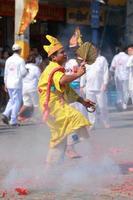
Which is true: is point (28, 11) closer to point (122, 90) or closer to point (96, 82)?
point (96, 82)

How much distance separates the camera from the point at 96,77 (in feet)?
40.8

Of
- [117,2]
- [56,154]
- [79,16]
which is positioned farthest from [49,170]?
[117,2]

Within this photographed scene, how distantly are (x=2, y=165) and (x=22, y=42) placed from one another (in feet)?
23.1

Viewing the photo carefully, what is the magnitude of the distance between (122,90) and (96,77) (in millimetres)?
4567

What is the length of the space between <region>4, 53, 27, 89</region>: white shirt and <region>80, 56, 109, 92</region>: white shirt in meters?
1.33

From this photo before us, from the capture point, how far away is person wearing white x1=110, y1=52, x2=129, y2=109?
650 inches

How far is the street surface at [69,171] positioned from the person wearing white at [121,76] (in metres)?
4.98

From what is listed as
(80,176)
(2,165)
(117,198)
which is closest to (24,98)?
(2,165)

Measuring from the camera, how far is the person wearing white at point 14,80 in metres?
12.9

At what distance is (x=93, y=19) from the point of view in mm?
18859

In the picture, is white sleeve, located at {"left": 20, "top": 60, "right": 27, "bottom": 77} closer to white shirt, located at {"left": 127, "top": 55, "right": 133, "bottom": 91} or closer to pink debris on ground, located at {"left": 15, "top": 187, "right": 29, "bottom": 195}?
white shirt, located at {"left": 127, "top": 55, "right": 133, "bottom": 91}

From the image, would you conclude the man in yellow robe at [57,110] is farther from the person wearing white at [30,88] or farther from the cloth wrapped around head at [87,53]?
the person wearing white at [30,88]

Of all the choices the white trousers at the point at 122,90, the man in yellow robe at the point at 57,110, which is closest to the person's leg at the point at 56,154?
the man in yellow robe at the point at 57,110

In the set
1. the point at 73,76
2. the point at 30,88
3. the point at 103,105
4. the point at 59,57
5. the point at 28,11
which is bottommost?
the point at 103,105
